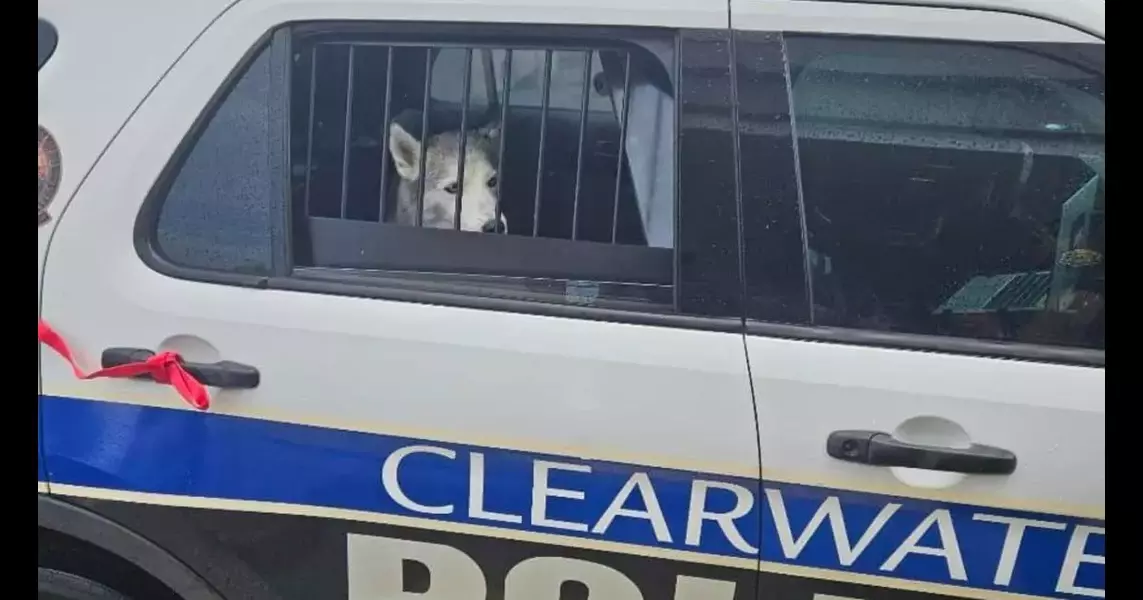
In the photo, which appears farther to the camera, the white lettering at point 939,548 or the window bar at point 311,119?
the window bar at point 311,119

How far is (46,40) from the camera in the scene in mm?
1677

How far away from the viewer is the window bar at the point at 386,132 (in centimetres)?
170

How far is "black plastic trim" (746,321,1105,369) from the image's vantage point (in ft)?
5.12

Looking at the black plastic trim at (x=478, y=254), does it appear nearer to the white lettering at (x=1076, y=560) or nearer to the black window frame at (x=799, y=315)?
the black window frame at (x=799, y=315)

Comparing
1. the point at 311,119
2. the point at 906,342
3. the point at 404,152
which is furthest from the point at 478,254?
the point at 906,342

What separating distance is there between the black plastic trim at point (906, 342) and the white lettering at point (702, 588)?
41 cm

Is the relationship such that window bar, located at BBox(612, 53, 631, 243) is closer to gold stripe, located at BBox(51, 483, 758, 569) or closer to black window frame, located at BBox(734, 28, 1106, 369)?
black window frame, located at BBox(734, 28, 1106, 369)

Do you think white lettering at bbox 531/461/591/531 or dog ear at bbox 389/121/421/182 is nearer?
white lettering at bbox 531/461/591/531

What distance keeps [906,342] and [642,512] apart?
1.69 feet

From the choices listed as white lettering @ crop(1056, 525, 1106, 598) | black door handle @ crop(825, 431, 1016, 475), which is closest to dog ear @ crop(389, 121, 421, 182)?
black door handle @ crop(825, 431, 1016, 475)

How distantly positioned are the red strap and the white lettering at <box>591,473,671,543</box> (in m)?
0.70

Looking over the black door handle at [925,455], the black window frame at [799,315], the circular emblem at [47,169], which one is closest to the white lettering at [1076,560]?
the black door handle at [925,455]
